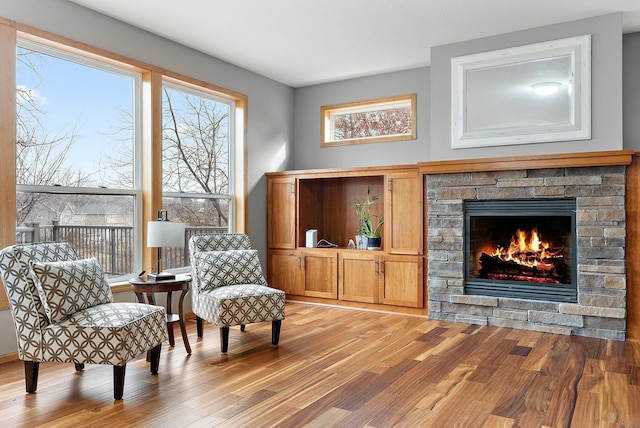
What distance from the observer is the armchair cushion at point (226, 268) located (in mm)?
3992

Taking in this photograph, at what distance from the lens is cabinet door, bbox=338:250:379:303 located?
208 inches

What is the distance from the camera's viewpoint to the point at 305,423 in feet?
7.95

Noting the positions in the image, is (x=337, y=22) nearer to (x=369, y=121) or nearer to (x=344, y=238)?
(x=369, y=121)

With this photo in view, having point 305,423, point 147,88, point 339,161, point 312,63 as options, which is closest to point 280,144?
point 339,161

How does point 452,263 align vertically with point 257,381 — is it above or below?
above

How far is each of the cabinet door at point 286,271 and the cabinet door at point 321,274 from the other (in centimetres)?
8

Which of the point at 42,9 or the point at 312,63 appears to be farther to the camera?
the point at 312,63

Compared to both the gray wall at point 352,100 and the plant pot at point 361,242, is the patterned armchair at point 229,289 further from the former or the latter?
the gray wall at point 352,100

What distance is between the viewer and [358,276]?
17.6 ft

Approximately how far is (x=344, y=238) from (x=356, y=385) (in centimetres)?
324

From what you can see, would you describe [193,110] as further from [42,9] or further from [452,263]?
[452,263]

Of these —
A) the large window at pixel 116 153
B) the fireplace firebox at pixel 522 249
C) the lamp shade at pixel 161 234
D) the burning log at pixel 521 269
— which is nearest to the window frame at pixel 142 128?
the large window at pixel 116 153

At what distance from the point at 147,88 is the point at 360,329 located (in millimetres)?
2957

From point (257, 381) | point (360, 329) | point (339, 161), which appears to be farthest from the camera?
point (339, 161)
